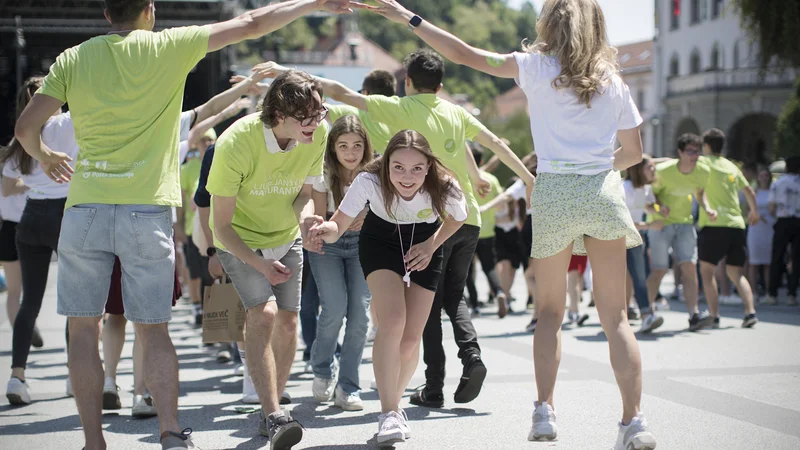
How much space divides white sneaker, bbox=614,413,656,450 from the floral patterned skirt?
85 centimetres

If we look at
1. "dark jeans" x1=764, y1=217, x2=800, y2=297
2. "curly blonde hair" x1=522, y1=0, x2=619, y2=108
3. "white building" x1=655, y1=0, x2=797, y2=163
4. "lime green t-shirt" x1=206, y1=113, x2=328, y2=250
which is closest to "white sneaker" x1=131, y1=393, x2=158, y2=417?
"lime green t-shirt" x1=206, y1=113, x2=328, y2=250

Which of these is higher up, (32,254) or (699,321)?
(32,254)

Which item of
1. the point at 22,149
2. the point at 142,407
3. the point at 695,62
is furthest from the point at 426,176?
the point at 695,62

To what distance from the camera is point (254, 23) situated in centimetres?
475

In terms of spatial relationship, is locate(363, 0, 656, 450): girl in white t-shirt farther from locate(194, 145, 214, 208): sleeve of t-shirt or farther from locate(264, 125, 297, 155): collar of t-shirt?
locate(194, 145, 214, 208): sleeve of t-shirt

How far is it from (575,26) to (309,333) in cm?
413

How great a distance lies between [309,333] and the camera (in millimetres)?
Result: 8078

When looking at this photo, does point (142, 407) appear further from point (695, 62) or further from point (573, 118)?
point (695, 62)

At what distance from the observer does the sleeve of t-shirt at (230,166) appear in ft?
16.8

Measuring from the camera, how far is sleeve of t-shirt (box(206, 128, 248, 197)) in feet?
16.8

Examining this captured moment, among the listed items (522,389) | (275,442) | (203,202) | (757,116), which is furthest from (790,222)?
(757,116)

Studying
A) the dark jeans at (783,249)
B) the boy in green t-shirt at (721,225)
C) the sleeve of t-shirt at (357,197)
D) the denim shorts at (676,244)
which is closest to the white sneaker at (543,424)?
the sleeve of t-shirt at (357,197)

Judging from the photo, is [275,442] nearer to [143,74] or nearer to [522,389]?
[143,74]

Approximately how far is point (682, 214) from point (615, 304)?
6.39 metres
